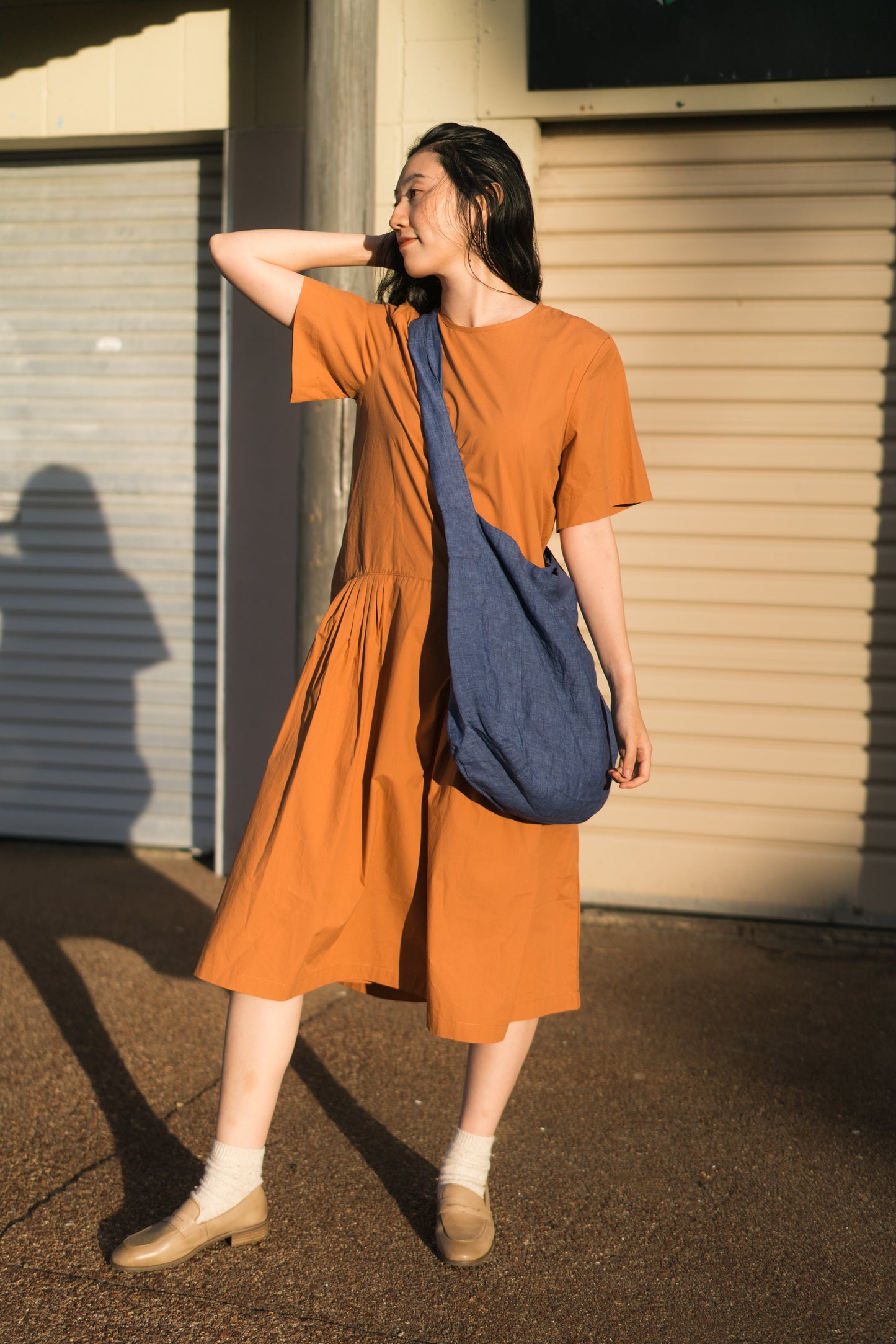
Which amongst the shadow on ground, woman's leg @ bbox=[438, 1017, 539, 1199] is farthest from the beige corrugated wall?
woman's leg @ bbox=[438, 1017, 539, 1199]

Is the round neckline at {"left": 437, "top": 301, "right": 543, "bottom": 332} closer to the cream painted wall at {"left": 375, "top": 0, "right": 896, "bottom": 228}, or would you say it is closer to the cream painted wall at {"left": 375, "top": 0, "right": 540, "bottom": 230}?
the cream painted wall at {"left": 375, "top": 0, "right": 896, "bottom": 228}

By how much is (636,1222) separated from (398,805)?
1.03m

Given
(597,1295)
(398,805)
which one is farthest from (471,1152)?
(398,805)

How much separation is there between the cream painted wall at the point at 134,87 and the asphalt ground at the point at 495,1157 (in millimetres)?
3266

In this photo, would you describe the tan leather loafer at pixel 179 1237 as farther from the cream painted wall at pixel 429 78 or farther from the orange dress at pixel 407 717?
the cream painted wall at pixel 429 78

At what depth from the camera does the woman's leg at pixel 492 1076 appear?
2.26 metres

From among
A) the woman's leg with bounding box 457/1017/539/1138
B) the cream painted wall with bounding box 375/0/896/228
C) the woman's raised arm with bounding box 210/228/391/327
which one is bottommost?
the woman's leg with bounding box 457/1017/539/1138

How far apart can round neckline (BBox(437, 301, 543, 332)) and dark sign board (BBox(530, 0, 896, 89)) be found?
107 inches

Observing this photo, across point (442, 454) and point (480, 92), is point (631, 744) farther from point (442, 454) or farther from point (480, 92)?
point (480, 92)

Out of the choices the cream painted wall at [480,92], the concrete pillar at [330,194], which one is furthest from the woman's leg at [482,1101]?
the cream painted wall at [480,92]

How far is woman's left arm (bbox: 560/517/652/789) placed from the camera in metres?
2.13

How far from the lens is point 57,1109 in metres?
2.80

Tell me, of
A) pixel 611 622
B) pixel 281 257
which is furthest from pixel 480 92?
pixel 611 622

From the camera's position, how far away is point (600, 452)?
6.84ft
